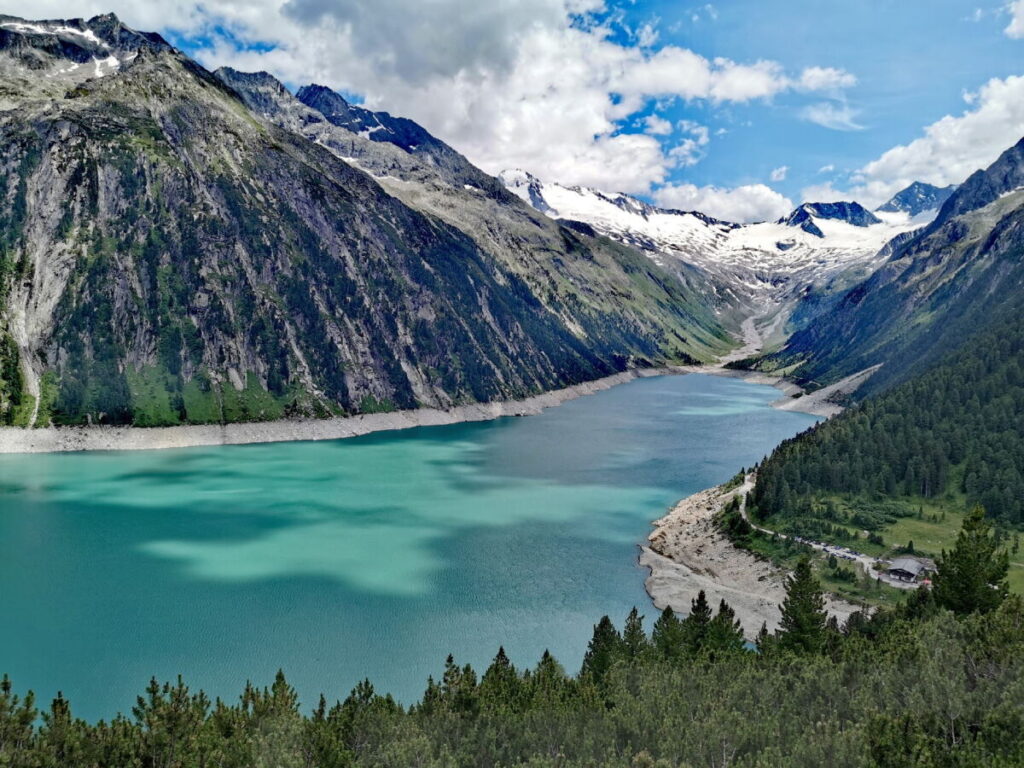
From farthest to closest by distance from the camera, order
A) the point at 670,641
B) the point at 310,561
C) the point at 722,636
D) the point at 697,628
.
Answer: the point at 310,561, the point at 697,628, the point at 722,636, the point at 670,641

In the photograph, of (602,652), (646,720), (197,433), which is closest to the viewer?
(646,720)

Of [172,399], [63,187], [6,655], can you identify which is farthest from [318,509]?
[63,187]

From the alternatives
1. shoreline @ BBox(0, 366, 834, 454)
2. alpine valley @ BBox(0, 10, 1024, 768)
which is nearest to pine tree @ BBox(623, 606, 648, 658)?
alpine valley @ BBox(0, 10, 1024, 768)

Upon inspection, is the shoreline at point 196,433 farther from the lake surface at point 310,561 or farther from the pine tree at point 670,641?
the pine tree at point 670,641

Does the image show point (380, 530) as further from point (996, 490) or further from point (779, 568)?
point (996, 490)

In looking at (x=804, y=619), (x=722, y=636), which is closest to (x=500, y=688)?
(x=722, y=636)

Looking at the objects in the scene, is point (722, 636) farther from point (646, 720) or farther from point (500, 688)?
point (646, 720)

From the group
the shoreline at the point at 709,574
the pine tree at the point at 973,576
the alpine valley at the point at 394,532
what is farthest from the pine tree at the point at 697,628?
the pine tree at the point at 973,576
